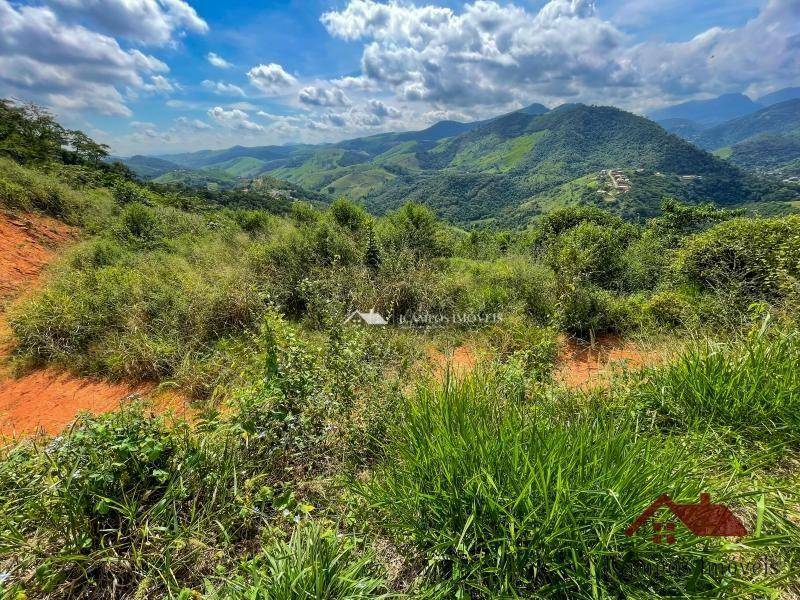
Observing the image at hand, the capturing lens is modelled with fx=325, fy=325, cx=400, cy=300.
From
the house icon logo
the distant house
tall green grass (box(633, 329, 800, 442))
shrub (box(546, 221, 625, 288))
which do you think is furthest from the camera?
shrub (box(546, 221, 625, 288))

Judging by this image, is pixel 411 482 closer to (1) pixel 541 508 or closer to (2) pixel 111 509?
(1) pixel 541 508

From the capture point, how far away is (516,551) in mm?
1505

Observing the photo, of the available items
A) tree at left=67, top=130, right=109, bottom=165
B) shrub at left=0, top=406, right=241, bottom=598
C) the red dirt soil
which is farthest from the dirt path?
tree at left=67, top=130, right=109, bottom=165

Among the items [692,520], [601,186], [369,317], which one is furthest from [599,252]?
[601,186]

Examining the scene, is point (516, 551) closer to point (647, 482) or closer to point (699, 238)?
point (647, 482)

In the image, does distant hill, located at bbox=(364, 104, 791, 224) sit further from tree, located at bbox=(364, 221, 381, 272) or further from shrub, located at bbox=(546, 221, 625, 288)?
tree, located at bbox=(364, 221, 381, 272)

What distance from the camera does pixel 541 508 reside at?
159cm

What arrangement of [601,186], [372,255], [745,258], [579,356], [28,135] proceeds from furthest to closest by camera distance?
1. [601,186]
2. [28,135]
3. [372,255]
4. [745,258]
5. [579,356]

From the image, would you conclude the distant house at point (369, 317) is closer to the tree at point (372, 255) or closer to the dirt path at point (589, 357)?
the tree at point (372, 255)

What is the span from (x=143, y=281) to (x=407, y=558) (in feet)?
24.8

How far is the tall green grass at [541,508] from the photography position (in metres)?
1.42

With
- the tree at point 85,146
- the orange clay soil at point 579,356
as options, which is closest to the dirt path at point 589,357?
the orange clay soil at point 579,356

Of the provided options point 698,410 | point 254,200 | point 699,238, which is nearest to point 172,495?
point 698,410

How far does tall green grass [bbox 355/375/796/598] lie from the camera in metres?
1.42
